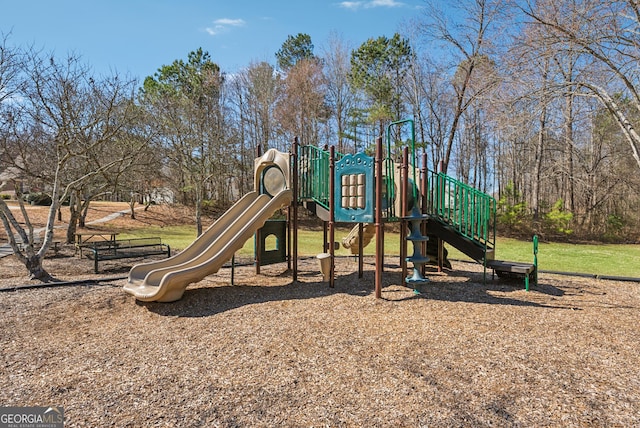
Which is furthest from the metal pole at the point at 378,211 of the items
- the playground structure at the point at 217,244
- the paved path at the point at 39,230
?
the paved path at the point at 39,230

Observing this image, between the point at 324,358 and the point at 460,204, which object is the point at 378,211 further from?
the point at 324,358

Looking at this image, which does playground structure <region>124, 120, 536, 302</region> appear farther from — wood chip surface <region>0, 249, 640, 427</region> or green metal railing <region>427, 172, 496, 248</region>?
wood chip surface <region>0, 249, 640, 427</region>

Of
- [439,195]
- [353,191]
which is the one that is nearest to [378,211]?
[353,191]

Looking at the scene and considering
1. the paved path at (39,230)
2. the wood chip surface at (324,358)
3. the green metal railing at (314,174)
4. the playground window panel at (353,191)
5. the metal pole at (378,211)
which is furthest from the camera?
the paved path at (39,230)

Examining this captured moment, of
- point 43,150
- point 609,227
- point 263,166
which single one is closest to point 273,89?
point 43,150

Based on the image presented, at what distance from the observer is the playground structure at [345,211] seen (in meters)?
6.52

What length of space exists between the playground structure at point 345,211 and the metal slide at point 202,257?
0.7 inches

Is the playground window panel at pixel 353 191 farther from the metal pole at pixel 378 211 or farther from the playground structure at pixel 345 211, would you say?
the metal pole at pixel 378 211

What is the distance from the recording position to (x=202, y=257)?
6988 mm

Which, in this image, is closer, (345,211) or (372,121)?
(345,211)

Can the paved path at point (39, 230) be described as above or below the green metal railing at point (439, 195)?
below

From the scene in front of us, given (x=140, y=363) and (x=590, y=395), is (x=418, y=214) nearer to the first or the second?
(x=590, y=395)

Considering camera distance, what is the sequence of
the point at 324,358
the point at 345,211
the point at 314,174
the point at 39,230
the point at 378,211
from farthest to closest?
the point at 39,230 < the point at 314,174 < the point at 345,211 < the point at 378,211 < the point at 324,358

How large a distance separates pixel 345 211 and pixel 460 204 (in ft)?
7.96
